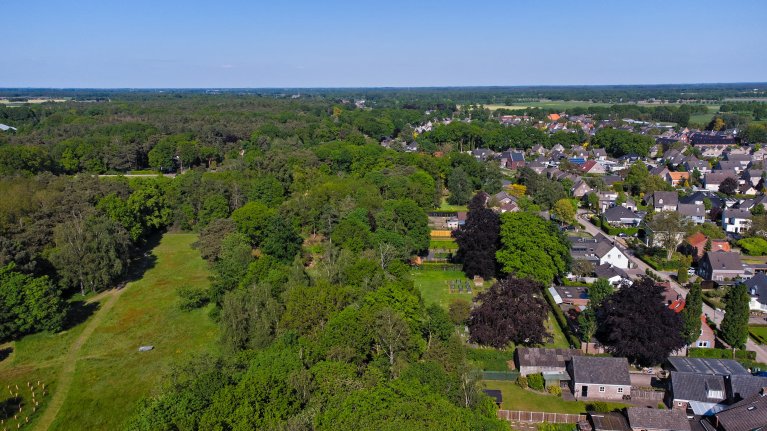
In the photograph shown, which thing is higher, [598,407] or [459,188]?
[459,188]

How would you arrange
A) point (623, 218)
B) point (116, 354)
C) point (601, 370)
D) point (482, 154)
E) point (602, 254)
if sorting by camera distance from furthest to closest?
point (482, 154), point (623, 218), point (602, 254), point (116, 354), point (601, 370)

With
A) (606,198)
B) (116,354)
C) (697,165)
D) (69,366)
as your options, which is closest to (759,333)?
(606,198)

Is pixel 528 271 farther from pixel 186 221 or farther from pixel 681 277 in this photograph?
pixel 186 221

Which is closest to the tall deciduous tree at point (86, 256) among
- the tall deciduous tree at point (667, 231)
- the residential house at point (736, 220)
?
the tall deciduous tree at point (667, 231)

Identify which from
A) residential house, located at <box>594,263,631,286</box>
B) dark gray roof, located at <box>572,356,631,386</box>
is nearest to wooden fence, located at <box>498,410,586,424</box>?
dark gray roof, located at <box>572,356,631,386</box>

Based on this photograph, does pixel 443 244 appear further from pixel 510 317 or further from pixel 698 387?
pixel 698 387

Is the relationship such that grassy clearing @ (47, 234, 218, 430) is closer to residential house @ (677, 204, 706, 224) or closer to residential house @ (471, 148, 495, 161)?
residential house @ (677, 204, 706, 224)

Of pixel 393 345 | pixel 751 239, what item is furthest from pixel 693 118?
pixel 393 345

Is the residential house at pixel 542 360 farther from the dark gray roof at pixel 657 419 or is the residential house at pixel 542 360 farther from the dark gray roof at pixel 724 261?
the dark gray roof at pixel 724 261
